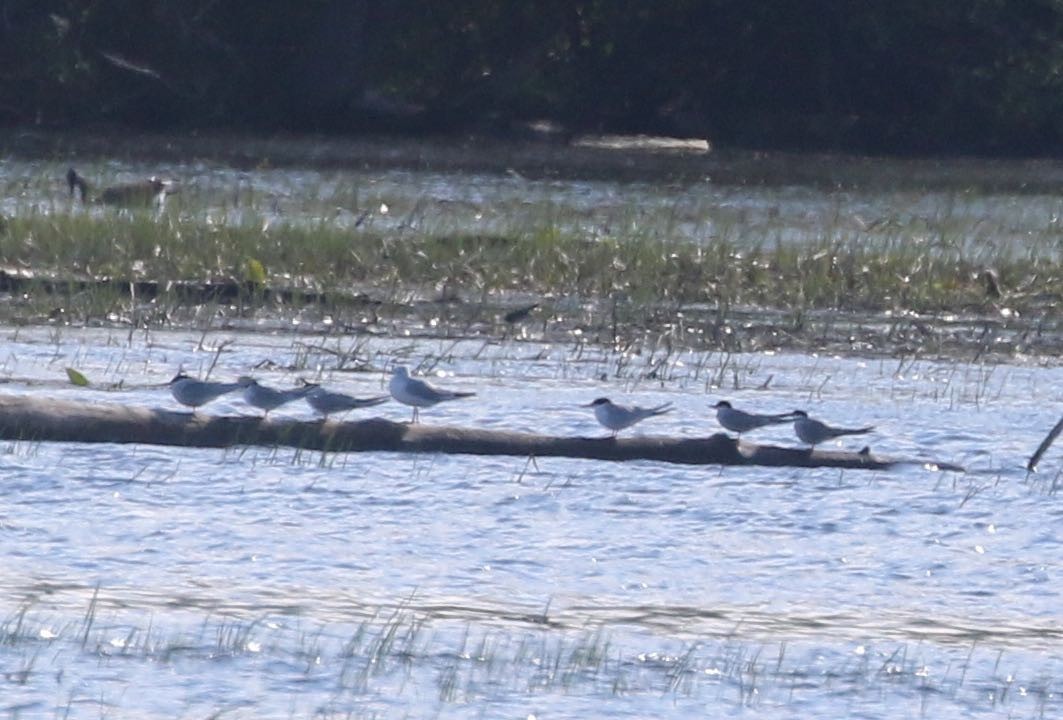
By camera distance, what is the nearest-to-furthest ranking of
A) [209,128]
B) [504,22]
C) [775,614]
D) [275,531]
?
[775,614], [275,531], [209,128], [504,22]

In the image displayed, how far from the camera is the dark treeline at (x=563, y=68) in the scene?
105 feet

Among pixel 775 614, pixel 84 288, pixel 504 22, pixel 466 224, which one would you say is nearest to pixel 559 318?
pixel 84 288

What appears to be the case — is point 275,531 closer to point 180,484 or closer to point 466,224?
point 180,484

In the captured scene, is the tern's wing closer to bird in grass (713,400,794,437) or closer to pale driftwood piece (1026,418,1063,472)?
bird in grass (713,400,794,437)

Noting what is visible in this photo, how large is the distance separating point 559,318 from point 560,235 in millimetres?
2176

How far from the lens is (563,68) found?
3491 cm

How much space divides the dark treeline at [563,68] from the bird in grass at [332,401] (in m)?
23.0

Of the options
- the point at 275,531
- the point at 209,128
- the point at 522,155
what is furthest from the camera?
the point at 209,128

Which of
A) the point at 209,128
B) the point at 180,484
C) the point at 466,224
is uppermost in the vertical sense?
the point at 180,484

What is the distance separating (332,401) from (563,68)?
1045 inches

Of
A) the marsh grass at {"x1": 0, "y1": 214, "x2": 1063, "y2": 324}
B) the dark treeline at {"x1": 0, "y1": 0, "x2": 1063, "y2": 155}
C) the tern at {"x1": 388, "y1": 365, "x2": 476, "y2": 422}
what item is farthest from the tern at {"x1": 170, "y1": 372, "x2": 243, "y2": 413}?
the dark treeline at {"x1": 0, "y1": 0, "x2": 1063, "y2": 155}

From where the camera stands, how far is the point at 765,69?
3478 centimetres

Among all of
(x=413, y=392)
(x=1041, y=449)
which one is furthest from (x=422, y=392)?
(x=1041, y=449)

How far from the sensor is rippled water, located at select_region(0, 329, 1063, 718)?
19.5 feet
